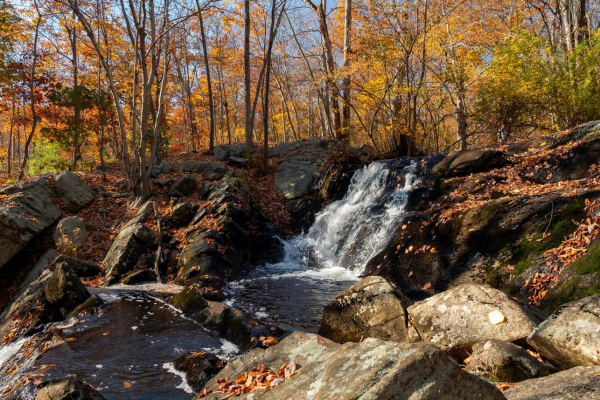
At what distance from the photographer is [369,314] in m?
4.63

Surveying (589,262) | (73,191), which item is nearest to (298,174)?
(73,191)

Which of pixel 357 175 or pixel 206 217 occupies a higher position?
pixel 357 175

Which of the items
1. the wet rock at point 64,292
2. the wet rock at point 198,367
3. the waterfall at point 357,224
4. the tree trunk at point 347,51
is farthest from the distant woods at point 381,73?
the wet rock at point 198,367

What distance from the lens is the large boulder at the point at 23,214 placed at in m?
9.15

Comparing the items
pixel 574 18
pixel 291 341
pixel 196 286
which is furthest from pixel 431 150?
pixel 291 341

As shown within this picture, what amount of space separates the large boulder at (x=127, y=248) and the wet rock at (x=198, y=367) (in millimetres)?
5233

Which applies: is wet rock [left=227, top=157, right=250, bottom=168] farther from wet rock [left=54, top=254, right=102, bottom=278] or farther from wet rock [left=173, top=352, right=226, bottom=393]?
wet rock [left=173, top=352, right=226, bottom=393]

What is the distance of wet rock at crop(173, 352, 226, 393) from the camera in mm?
4020

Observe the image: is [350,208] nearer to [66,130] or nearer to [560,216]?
[560,216]

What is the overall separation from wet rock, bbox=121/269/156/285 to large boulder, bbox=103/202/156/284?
15.4 inches

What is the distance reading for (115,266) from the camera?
9008mm

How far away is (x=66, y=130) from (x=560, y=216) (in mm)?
16885

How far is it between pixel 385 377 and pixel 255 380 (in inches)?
60.2

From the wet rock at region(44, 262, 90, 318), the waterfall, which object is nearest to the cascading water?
the waterfall
